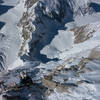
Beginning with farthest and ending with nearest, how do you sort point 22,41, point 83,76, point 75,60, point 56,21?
point 56,21 → point 22,41 → point 75,60 → point 83,76

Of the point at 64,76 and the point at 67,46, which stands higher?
the point at 64,76

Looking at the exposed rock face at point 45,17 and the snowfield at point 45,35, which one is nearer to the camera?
the snowfield at point 45,35

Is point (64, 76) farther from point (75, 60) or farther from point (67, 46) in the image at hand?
point (67, 46)

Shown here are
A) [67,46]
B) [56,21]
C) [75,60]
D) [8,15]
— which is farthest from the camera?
[8,15]

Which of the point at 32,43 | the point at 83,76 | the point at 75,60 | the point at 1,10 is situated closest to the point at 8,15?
the point at 1,10

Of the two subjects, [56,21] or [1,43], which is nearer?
[1,43]

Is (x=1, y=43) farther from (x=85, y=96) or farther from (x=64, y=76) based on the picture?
(x=85, y=96)

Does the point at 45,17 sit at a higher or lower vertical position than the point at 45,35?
higher

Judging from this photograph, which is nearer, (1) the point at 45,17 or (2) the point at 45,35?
(2) the point at 45,35

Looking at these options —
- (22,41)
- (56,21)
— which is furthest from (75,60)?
(56,21)

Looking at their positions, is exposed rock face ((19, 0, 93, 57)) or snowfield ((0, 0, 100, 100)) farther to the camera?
exposed rock face ((19, 0, 93, 57))
